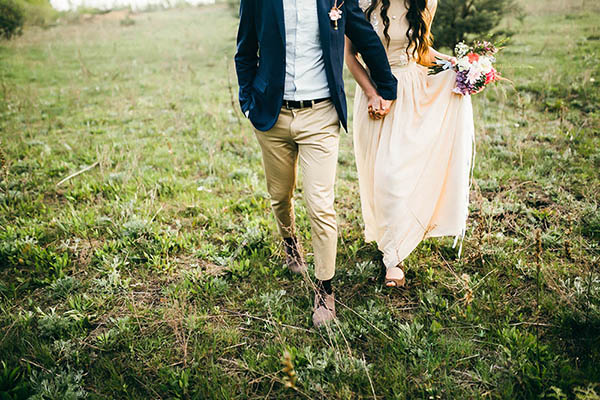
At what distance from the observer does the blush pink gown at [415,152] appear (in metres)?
3.35

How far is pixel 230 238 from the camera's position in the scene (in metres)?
4.27

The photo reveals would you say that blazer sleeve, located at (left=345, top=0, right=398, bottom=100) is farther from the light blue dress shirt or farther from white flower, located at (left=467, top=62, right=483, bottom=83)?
white flower, located at (left=467, top=62, right=483, bottom=83)

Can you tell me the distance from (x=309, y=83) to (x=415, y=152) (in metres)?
1.17

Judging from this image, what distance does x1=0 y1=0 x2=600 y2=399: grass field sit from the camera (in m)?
2.58

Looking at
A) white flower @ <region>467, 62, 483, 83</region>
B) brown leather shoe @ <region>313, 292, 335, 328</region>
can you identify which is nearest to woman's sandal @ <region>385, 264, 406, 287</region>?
brown leather shoe @ <region>313, 292, 335, 328</region>

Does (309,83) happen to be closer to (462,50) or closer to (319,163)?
(319,163)

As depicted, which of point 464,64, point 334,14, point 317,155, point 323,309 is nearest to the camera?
point 334,14

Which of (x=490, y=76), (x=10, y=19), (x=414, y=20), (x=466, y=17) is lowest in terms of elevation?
(x=490, y=76)

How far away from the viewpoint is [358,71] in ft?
10.8

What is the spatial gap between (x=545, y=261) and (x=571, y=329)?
97 cm

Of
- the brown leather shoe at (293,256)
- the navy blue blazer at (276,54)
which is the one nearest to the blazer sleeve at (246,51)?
the navy blue blazer at (276,54)

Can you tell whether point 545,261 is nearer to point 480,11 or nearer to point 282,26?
point 282,26

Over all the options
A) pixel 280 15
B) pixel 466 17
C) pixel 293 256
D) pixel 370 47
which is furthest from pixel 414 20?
pixel 466 17

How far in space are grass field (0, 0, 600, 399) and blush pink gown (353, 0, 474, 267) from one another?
0.34 metres
